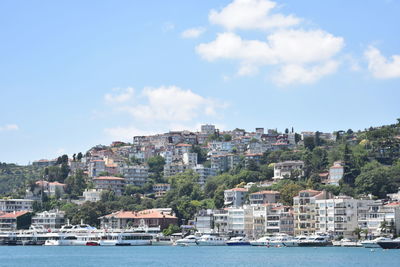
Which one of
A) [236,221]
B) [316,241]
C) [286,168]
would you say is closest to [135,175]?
[286,168]

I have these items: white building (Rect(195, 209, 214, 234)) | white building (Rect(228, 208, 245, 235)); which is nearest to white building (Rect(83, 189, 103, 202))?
white building (Rect(195, 209, 214, 234))

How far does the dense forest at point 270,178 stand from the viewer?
377 feet

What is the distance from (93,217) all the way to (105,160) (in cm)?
3784

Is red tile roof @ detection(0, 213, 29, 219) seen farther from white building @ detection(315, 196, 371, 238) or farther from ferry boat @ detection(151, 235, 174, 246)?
white building @ detection(315, 196, 371, 238)

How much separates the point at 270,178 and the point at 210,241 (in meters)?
28.3

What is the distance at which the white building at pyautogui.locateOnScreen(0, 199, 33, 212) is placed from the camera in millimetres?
144250

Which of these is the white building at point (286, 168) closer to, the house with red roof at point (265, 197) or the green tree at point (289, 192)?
the house with red roof at point (265, 197)

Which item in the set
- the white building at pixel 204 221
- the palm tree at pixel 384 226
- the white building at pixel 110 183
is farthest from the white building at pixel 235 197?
the palm tree at pixel 384 226

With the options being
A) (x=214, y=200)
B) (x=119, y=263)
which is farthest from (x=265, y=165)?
(x=119, y=263)

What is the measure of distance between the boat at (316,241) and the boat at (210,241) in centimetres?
1502

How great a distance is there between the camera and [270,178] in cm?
13800

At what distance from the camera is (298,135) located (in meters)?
174

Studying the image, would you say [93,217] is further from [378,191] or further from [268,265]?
[268,265]

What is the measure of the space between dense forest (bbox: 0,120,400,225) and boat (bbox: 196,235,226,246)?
10914mm
